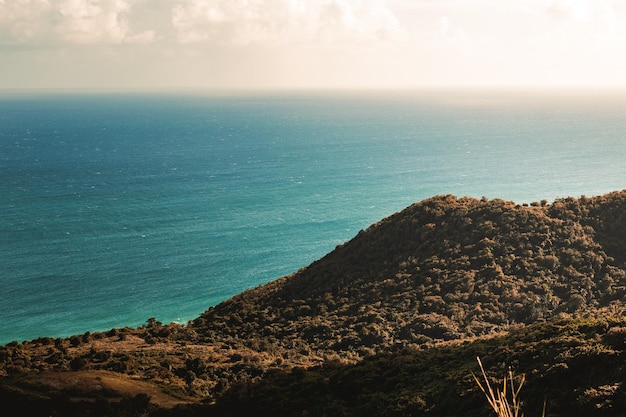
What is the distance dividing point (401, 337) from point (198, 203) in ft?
241

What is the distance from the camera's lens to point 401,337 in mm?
38875

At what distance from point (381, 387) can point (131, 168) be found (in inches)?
5026

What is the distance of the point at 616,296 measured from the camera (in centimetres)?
4012

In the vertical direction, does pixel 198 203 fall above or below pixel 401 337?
above

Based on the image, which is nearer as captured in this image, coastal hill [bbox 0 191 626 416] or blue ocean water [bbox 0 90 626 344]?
coastal hill [bbox 0 191 626 416]

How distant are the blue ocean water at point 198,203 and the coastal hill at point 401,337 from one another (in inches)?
807

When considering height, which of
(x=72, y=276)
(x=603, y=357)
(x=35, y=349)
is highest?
(x=603, y=357)

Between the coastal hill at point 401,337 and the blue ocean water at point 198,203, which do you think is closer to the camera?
the coastal hill at point 401,337

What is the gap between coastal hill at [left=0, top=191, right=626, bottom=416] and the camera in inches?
859

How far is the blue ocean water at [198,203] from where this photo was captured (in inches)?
2549

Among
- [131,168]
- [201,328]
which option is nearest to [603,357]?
[201,328]

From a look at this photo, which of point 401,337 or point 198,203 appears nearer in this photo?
point 401,337

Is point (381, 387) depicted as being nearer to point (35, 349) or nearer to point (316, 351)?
point (316, 351)

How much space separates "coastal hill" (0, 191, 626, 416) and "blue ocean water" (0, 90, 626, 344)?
2051 cm
